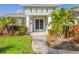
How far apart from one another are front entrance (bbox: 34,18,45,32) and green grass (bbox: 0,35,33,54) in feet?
1.82

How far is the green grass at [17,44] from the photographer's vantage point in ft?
72.4

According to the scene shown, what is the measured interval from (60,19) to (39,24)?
1052 mm

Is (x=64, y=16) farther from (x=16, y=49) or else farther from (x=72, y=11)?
(x=16, y=49)

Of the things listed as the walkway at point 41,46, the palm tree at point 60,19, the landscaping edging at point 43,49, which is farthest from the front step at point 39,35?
the palm tree at point 60,19

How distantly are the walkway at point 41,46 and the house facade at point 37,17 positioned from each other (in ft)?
0.96

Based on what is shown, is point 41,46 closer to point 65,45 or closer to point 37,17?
point 65,45

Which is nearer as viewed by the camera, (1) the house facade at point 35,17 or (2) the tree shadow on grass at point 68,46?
(1) the house facade at point 35,17

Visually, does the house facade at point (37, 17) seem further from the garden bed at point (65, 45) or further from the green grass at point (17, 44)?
the garden bed at point (65, 45)

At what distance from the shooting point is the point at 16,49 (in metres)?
22.1

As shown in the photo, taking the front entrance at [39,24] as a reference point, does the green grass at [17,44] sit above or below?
below

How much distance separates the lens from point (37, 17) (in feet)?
73.1

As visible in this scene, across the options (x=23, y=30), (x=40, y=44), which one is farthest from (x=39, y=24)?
(x=40, y=44)
